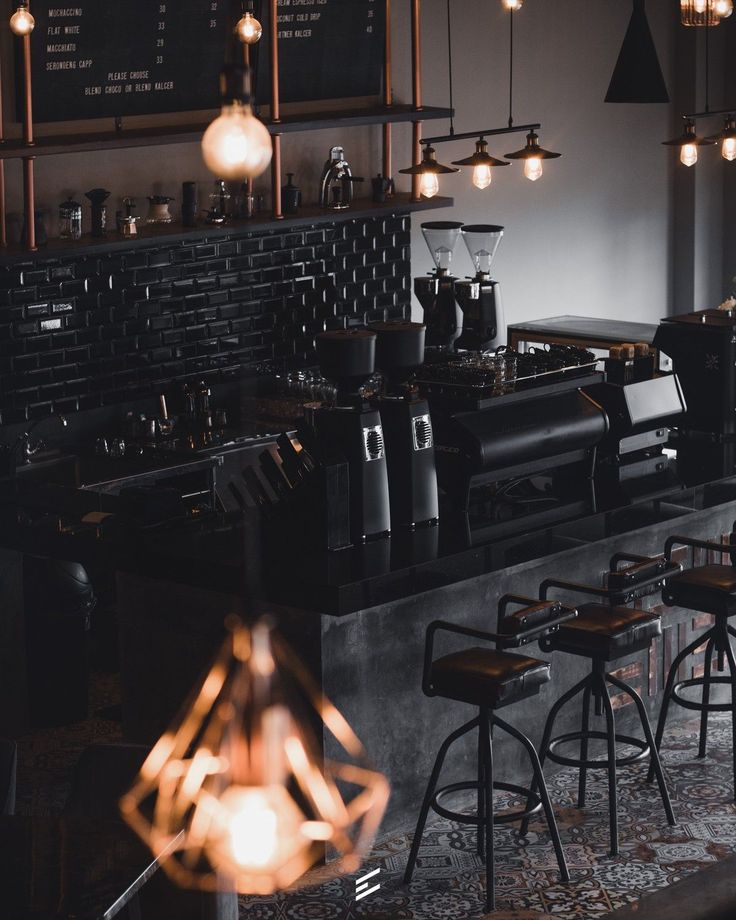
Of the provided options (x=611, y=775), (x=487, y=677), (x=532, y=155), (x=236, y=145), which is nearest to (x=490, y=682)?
(x=487, y=677)

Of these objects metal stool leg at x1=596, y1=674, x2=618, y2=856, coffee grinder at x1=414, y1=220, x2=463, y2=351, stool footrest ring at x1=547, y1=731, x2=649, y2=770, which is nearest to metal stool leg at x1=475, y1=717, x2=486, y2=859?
stool footrest ring at x1=547, y1=731, x2=649, y2=770

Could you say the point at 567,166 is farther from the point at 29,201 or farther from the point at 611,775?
the point at 611,775

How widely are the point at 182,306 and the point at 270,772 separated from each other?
9.18 ft

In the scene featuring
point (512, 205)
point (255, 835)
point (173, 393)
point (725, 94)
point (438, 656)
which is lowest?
point (255, 835)

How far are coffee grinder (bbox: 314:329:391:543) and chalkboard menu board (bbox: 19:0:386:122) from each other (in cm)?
206

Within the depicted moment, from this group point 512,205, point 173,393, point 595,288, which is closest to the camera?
point 173,393

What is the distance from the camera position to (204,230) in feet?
21.2

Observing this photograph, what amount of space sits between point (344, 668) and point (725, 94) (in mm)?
6281

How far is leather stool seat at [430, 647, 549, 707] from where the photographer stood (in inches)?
163

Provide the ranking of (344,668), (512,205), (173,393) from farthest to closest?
(512,205) < (173,393) < (344,668)

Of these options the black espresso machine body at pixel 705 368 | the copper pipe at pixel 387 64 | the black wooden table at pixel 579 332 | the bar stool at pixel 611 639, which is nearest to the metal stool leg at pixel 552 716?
the bar stool at pixel 611 639

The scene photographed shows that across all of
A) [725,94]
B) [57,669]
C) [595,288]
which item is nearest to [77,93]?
[57,669]

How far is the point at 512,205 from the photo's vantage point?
335 inches

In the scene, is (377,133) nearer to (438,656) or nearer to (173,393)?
(173,393)
